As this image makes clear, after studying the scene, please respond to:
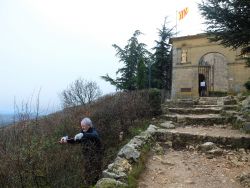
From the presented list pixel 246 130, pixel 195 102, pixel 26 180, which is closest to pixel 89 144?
pixel 26 180

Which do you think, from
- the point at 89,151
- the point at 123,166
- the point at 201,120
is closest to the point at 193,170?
the point at 123,166

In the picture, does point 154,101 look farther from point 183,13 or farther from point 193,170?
point 183,13

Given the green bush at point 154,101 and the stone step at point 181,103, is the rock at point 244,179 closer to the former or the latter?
the green bush at point 154,101

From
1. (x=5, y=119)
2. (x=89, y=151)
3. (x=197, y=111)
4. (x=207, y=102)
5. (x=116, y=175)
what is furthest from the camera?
(x=207, y=102)

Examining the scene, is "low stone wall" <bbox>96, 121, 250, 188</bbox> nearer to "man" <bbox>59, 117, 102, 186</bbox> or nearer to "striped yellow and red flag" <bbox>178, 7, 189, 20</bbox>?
"man" <bbox>59, 117, 102, 186</bbox>

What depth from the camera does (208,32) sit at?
10984 mm

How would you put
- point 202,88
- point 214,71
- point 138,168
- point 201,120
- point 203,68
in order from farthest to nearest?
point 203,68, point 202,88, point 214,71, point 201,120, point 138,168

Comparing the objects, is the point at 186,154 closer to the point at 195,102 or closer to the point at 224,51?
the point at 195,102

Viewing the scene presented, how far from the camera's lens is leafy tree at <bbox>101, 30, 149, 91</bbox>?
32.3 meters

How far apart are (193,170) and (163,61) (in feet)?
91.1

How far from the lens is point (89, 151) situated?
7.06 metres

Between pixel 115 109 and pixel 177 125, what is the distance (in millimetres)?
2743

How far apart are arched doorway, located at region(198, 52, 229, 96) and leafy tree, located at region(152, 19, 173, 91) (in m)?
5.36

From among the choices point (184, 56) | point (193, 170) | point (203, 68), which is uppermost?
point (184, 56)
